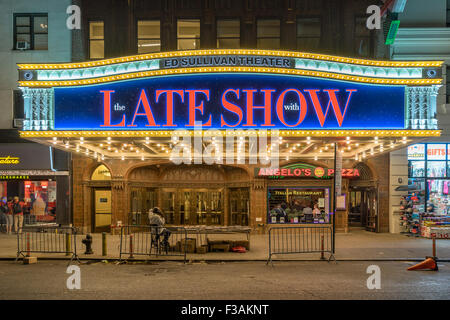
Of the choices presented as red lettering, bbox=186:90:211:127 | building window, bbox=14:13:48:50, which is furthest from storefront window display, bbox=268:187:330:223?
building window, bbox=14:13:48:50

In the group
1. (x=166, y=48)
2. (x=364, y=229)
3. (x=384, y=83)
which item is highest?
(x=166, y=48)

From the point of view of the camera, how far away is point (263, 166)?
71.8ft

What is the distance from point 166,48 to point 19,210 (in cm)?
1099

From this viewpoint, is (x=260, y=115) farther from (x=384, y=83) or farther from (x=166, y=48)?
(x=166, y=48)

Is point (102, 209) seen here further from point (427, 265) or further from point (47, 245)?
point (427, 265)

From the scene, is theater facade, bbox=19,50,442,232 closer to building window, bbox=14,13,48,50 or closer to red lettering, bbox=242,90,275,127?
red lettering, bbox=242,90,275,127

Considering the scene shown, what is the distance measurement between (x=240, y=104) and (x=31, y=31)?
13.6 metres

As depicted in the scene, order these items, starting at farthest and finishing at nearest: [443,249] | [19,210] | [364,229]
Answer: [364,229], [19,210], [443,249]

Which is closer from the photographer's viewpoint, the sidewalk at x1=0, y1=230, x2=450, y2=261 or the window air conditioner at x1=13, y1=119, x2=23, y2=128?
the sidewalk at x1=0, y1=230, x2=450, y2=261

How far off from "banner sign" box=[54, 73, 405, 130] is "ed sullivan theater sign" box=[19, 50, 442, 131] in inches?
1.4

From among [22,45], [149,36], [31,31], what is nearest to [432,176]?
[149,36]

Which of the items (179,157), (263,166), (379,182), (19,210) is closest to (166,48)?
(179,157)

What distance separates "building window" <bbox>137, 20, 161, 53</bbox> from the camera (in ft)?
72.4

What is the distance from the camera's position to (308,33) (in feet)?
71.9
